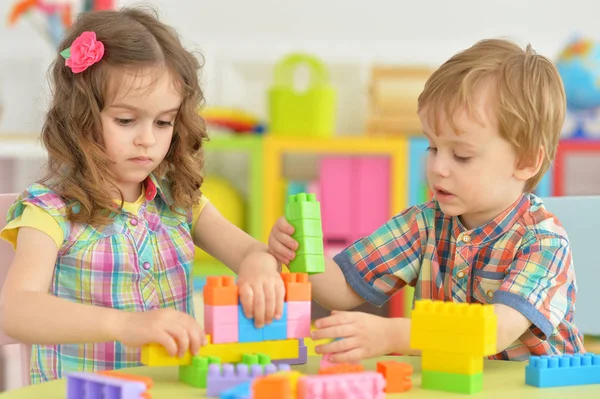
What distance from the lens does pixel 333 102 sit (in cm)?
312

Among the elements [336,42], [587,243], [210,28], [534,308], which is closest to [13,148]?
[210,28]

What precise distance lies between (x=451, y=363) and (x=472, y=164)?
333mm

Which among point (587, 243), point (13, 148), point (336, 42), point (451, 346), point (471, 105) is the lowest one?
point (451, 346)

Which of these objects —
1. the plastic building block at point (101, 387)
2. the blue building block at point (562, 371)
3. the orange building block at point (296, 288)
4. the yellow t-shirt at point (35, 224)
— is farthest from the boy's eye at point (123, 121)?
the blue building block at point (562, 371)

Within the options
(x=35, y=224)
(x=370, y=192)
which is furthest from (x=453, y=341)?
(x=370, y=192)

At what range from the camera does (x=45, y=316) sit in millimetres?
1004

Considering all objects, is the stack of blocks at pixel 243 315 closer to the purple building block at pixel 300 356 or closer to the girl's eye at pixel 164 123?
the purple building block at pixel 300 356

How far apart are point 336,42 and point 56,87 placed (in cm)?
231

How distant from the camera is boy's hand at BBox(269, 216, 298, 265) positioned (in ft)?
3.61

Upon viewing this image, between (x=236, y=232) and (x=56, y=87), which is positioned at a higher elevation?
(x=56, y=87)

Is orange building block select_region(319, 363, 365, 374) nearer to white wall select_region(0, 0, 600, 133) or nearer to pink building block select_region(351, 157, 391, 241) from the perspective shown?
pink building block select_region(351, 157, 391, 241)

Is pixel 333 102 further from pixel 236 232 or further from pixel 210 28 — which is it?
pixel 236 232

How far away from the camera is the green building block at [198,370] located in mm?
910

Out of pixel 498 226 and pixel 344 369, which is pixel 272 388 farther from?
pixel 498 226
